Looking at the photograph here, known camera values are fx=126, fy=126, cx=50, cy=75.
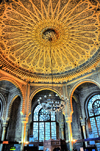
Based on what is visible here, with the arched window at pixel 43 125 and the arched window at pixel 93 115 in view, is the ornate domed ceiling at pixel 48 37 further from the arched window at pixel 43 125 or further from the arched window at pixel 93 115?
the arched window at pixel 43 125

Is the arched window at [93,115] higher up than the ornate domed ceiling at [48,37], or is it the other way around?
the ornate domed ceiling at [48,37]

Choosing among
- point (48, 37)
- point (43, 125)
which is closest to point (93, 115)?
point (43, 125)

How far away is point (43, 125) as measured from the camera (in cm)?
1402

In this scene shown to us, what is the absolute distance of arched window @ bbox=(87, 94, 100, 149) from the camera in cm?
1262

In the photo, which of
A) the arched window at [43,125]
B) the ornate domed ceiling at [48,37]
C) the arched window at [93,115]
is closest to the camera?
the ornate domed ceiling at [48,37]

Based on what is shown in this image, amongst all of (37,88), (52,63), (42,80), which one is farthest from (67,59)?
(37,88)

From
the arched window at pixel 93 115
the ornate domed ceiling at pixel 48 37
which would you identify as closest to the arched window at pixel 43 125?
the arched window at pixel 93 115

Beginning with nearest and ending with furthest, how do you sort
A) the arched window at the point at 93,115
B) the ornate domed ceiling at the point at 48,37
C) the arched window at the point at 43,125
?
the ornate domed ceiling at the point at 48,37, the arched window at the point at 93,115, the arched window at the point at 43,125

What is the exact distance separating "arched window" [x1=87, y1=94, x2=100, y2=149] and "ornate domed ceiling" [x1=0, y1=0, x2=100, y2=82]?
397 cm

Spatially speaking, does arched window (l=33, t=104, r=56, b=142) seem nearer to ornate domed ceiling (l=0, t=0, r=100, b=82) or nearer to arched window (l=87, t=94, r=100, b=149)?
arched window (l=87, t=94, r=100, b=149)

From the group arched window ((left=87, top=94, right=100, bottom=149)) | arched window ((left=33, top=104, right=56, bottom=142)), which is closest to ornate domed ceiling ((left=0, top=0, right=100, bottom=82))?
arched window ((left=87, top=94, right=100, bottom=149))

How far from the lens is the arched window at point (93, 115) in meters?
12.6

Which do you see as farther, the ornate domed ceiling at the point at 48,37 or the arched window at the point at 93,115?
the arched window at the point at 93,115

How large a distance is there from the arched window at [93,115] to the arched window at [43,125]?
12.9ft
